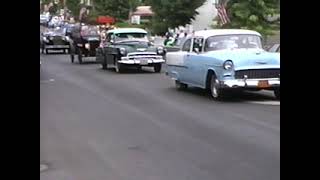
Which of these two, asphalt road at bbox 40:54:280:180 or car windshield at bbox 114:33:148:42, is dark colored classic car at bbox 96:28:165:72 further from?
asphalt road at bbox 40:54:280:180

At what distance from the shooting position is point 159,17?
4219 cm

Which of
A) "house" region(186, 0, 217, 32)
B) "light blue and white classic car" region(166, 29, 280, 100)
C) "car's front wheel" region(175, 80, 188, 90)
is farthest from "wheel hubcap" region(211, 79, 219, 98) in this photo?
"house" region(186, 0, 217, 32)

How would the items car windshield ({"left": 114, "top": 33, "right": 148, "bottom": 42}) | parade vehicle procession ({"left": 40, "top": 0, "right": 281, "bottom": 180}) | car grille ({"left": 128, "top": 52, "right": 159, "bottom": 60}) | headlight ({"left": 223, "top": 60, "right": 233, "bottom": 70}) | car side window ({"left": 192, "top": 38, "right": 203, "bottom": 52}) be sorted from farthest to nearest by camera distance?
car windshield ({"left": 114, "top": 33, "right": 148, "bottom": 42}) → car grille ({"left": 128, "top": 52, "right": 159, "bottom": 60}) → car side window ({"left": 192, "top": 38, "right": 203, "bottom": 52}) → headlight ({"left": 223, "top": 60, "right": 233, "bottom": 70}) → parade vehicle procession ({"left": 40, "top": 0, "right": 281, "bottom": 180})

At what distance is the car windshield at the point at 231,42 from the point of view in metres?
14.5

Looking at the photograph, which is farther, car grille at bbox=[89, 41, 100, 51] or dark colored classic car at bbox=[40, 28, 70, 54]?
dark colored classic car at bbox=[40, 28, 70, 54]

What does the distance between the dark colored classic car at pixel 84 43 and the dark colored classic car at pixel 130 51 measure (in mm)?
4581

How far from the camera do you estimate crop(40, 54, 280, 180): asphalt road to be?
6.75 metres

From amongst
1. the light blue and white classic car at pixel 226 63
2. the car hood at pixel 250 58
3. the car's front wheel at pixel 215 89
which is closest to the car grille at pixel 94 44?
the light blue and white classic car at pixel 226 63

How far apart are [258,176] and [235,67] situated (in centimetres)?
718

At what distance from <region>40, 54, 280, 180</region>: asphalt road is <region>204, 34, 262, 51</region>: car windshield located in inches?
46.4
